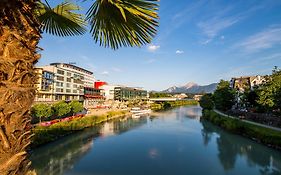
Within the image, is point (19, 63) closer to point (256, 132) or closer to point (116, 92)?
point (256, 132)

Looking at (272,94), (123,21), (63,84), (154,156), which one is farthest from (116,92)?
(123,21)

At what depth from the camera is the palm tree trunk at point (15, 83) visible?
5.77 ft

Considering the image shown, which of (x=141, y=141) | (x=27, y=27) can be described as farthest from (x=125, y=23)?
(x=141, y=141)

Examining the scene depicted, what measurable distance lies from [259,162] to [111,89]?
82240mm

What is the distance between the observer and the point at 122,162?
20031mm

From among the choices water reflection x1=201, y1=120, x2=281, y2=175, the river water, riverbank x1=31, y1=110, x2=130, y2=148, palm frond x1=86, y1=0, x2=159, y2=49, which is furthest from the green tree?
palm frond x1=86, y1=0, x2=159, y2=49

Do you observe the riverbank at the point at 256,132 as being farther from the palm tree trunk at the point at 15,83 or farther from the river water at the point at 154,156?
the palm tree trunk at the point at 15,83

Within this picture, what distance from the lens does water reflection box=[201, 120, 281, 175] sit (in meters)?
19.1

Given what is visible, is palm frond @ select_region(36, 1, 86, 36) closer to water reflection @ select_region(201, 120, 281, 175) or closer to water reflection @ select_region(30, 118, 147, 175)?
water reflection @ select_region(30, 118, 147, 175)

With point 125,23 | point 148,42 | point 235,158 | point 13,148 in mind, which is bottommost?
point 235,158

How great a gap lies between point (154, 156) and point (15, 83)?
70.7ft

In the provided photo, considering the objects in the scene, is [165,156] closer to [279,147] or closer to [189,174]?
[189,174]

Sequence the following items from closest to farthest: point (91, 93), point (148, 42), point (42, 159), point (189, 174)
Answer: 1. point (148, 42)
2. point (189, 174)
3. point (42, 159)
4. point (91, 93)

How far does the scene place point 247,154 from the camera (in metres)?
22.8
